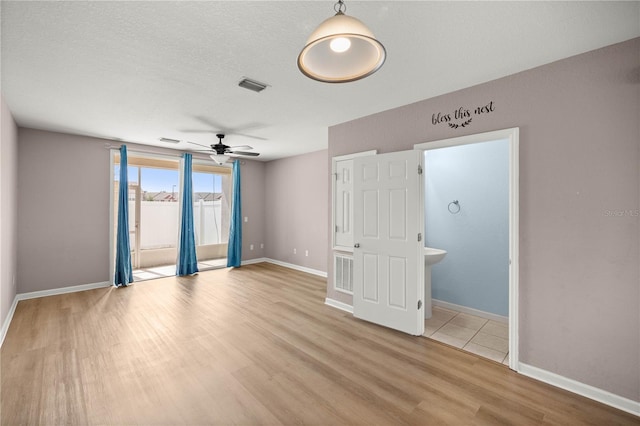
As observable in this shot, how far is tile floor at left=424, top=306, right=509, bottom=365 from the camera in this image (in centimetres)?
294

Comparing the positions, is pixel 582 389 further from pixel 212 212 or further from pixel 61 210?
pixel 212 212

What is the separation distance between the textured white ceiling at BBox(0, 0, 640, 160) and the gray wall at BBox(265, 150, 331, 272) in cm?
275

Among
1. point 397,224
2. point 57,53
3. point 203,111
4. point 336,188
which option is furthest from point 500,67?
point 57,53

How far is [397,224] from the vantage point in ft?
11.2

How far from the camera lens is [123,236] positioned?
527 centimetres

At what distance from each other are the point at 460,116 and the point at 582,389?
2648 millimetres

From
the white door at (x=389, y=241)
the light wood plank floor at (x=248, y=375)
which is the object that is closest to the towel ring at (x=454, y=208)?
the white door at (x=389, y=241)

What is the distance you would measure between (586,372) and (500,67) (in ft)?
8.75

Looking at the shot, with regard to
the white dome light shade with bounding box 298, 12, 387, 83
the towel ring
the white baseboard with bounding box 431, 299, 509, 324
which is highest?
the white dome light shade with bounding box 298, 12, 387, 83

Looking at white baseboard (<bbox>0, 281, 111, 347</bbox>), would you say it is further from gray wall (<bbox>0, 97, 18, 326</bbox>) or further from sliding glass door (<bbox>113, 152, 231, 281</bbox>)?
sliding glass door (<bbox>113, 152, 231, 281</bbox>)

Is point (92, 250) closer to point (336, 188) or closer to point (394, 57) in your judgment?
point (336, 188)

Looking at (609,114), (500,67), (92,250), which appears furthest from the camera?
(92,250)

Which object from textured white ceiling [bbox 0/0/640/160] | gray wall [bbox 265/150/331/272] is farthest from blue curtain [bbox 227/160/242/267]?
textured white ceiling [bbox 0/0/640/160]

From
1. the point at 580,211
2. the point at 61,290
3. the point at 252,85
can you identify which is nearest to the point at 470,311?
the point at 580,211
